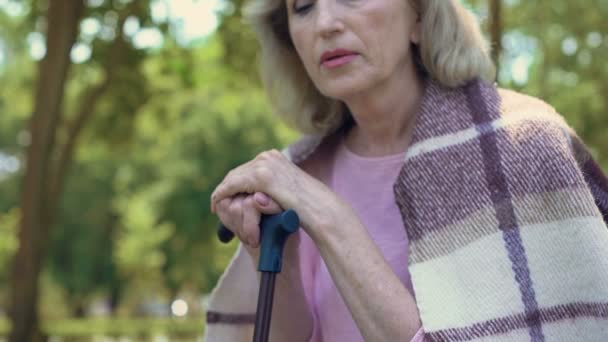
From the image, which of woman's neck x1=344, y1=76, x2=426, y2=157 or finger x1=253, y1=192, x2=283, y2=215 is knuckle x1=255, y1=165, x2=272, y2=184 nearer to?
finger x1=253, y1=192, x2=283, y2=215

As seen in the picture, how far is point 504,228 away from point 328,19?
579mm

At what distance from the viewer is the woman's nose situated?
190cm

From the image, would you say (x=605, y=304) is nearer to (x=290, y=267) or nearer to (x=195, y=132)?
(x=290, y=267)

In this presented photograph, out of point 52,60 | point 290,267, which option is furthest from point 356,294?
point 52,60

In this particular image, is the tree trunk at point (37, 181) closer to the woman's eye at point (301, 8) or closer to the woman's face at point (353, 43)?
the woman's eye at point (301, 8)

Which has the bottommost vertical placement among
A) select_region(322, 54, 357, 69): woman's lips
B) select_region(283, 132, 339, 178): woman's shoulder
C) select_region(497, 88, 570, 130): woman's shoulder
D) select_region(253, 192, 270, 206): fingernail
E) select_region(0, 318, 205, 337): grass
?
select_region(0, 318, 205, 337): grass

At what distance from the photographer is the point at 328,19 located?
6.25 ft

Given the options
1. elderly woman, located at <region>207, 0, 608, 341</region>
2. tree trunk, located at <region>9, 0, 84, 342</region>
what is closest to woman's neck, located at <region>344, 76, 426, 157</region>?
elderly woman, located at <region>207, 0, 608, 341</region>

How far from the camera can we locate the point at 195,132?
24.5 metres

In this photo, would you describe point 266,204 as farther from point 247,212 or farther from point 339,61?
point 339,61

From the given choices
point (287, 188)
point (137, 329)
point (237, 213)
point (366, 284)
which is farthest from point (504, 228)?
point (137, 329)

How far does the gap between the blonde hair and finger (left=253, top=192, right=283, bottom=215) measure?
0.50 m

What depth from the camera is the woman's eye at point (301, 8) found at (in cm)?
200

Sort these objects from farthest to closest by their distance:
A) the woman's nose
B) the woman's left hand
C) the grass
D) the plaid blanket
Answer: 1. the grass
2. the woman's nose
3. the woman's left hand
4. the plaid blanket
